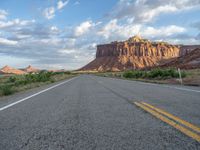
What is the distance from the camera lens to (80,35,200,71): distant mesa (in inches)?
6555

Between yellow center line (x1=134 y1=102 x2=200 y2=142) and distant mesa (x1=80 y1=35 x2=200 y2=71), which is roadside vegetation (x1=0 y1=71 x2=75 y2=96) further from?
distant mesa (x1=80 y1=35 x2=200 y2=71)

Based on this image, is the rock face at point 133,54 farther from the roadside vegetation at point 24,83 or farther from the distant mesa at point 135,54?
the roadside vegetation at point 24,83

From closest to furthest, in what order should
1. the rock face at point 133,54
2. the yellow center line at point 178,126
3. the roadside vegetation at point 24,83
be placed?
the yellow center line at point 178,126
the roadside vegetation at point 24,83
the rock face at point 133,54

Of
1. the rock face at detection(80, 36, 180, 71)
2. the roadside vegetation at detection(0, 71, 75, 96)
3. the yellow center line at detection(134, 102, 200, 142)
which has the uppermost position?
the rock face at detection(80, 36, 180, 71)

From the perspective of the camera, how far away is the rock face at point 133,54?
166 meters

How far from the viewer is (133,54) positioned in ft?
577

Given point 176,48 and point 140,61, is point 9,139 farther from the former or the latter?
point 176,48

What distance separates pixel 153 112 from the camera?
6.05 m

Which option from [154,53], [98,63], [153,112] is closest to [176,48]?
[154,53]

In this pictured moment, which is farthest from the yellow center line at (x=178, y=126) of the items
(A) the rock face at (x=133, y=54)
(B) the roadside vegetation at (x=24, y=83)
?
(A) the rock face at (x=133, y=54)

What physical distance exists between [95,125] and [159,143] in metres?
1.63

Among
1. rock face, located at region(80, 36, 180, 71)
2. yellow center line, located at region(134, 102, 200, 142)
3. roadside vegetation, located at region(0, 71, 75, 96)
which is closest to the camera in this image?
yellow center line, located at region(134, 102, 200, 142)

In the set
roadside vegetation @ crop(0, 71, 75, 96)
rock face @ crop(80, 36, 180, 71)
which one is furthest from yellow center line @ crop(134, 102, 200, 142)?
rock face @ crop(80, 36, 180, 71)

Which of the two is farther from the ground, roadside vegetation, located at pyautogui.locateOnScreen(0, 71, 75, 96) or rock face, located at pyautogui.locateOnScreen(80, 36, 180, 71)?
rock face, located at pyautogui.locateOnScreen(80, 36, 180, 71)
